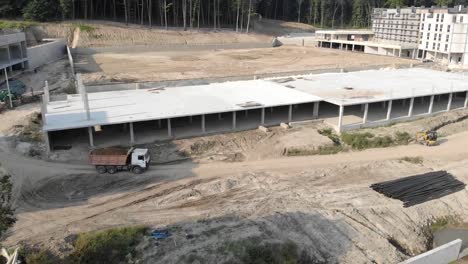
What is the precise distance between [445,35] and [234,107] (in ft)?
166

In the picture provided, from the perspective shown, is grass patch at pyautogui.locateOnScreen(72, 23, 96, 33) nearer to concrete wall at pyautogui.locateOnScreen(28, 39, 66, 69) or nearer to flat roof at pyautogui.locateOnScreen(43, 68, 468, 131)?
concrete wall at pyautogui.locateOnScreen(28, 39, 66, 69)

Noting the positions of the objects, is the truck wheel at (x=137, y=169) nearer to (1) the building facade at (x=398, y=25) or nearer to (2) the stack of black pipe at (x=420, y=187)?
(2) the stack of black pipe at (x=420, y=187)

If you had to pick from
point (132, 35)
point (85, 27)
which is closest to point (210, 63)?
point (132, 35)

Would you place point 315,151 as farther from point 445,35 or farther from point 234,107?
point 445,35

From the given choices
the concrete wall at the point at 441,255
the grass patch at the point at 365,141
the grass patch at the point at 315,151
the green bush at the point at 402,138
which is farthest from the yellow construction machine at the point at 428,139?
the concrete wall at the point at 441,255

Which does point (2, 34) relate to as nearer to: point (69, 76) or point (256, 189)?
point (69, 76)

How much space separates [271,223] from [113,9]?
7486 centimetres

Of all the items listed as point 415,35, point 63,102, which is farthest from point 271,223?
point 415,35

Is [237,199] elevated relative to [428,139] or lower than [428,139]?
lower

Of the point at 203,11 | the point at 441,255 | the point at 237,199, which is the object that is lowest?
the point at 441,255

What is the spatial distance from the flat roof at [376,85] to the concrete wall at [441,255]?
1610 centimetres

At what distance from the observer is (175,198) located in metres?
21.4

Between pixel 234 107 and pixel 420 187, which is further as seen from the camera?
pixel 234 107

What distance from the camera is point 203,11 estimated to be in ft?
299
